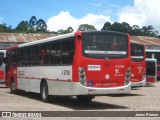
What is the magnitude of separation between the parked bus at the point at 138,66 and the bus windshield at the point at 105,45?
328 inches

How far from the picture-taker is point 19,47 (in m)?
22.1

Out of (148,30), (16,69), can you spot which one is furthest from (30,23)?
(16,69)

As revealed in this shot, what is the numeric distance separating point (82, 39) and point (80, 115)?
3183mm

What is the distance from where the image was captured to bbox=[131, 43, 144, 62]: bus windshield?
2566cm

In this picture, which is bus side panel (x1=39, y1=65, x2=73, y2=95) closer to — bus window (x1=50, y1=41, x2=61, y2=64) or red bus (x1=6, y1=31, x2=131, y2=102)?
red bus (x1=6, y1=31, x2=131, y2=102)

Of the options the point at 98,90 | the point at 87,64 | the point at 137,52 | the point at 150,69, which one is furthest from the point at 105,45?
the point at 150,69

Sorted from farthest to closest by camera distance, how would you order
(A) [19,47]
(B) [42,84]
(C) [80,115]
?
(A) [19,47] → (B) [42,84] → (C) [80,115]

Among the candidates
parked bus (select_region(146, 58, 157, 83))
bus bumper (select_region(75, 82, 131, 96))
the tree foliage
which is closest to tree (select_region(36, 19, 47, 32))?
Result: the tree foliage

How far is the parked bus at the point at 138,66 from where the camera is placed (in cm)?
2447

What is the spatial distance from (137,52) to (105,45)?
10465 mm

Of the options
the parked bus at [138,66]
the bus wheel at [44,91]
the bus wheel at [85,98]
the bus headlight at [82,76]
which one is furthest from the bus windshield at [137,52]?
the bus headlight at [82,76]

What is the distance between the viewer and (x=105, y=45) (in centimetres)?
1584

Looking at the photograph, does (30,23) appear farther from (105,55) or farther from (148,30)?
(105,55)

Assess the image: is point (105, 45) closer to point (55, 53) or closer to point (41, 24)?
point (55, 53)
